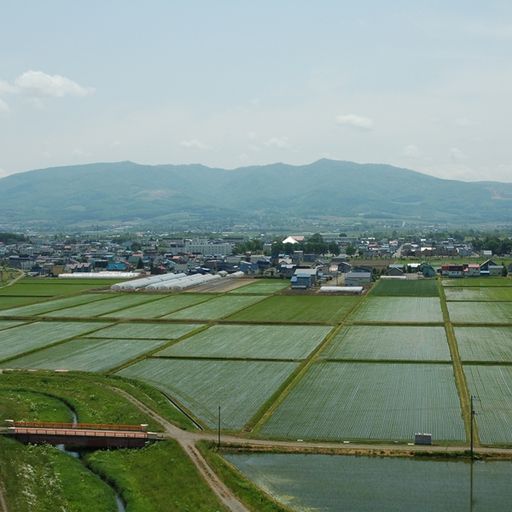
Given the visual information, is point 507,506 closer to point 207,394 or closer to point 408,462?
point 408,462

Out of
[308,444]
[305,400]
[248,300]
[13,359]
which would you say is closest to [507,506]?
[308,444]

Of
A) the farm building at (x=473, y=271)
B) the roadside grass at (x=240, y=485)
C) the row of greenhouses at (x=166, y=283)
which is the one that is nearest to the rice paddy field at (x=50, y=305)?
the row of greenhouses at (x=166, y=283)

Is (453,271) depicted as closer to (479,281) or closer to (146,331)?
(479,281)

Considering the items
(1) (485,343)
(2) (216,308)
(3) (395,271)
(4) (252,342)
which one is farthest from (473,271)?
(4) (252,342)

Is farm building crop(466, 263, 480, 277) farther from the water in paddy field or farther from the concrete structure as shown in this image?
the water in paddy field

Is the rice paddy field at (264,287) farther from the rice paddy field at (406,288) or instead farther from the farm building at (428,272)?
the farm building at (428,272)

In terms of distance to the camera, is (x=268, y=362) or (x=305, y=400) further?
(x=268, y=362)

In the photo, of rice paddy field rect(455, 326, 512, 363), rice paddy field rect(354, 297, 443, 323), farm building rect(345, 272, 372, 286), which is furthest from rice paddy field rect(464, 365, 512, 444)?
→ farm building rect(345, 272, 372, 286)
